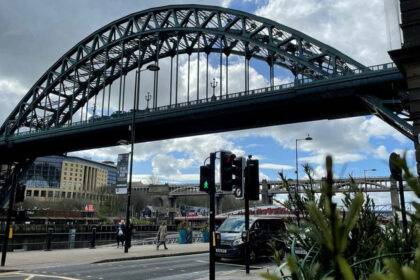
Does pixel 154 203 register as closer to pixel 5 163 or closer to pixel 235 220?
pixel 5 163

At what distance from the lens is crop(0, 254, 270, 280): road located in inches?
611

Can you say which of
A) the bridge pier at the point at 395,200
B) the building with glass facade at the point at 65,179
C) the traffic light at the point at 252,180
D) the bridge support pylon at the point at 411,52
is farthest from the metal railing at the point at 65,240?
the building with glass facade at the point at 65,179

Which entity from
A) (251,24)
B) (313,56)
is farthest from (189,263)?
(251,24)

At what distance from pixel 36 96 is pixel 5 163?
12.7m

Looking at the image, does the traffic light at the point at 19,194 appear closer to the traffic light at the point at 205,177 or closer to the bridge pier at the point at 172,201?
the traffic light at the point at 205,177

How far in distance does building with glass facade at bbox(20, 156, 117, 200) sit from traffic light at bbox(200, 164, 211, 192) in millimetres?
134491

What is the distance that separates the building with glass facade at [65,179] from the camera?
152 m

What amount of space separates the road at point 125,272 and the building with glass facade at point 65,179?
414ft

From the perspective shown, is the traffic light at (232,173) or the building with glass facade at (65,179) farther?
the building with glass facade at (65,179)

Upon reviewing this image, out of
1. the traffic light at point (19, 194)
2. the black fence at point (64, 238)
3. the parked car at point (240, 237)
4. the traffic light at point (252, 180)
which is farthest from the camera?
the black fence at point (64, 238)

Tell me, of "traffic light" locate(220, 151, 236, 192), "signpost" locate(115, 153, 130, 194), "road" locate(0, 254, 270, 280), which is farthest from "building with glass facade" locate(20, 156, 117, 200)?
"traffic light" locate(220, 151, 236, 192)

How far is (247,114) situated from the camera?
2041 inches

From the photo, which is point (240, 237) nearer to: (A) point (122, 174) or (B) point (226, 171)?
(B) point (226, 171)

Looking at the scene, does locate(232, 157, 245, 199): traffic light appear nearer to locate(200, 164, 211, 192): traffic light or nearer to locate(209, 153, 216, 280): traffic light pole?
locate(209, 153, 216, 280): traffic light pole
